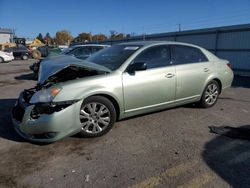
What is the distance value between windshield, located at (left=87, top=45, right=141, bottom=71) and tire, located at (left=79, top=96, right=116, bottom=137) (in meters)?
0.71

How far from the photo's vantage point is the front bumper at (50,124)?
3.86 metres

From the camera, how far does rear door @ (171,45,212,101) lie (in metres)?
5.45

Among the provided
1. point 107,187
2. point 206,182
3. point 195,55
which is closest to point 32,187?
point 107,187

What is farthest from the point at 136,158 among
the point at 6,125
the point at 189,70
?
the point at 6,125

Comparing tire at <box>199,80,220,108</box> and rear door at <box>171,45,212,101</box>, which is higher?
rear door at <box>171,45,212,101</box>

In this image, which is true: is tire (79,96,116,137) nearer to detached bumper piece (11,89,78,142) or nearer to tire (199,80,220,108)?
detached bumper piece (11,89,78,142)

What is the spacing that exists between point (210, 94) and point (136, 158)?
128 inches

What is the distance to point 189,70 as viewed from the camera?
18.3 feet

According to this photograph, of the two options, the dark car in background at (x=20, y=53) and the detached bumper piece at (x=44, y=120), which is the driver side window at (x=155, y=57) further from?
the dark car in background at (x=20, y=53)

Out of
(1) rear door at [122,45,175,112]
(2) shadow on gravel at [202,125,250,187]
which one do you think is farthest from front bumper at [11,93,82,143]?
(2) shadow on gravel at [202,125,250,187]

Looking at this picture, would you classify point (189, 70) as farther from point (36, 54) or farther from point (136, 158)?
point (36, 54)

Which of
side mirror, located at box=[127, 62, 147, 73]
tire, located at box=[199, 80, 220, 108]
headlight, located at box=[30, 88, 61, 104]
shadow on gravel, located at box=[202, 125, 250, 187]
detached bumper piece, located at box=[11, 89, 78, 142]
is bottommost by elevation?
shadow on gravel, located at box=[202, 125, 250, 187]

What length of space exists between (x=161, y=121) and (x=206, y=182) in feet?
7.35

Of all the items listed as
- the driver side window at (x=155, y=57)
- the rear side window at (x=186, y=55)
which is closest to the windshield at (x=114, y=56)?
the driver side window at (x=155, y=57)
